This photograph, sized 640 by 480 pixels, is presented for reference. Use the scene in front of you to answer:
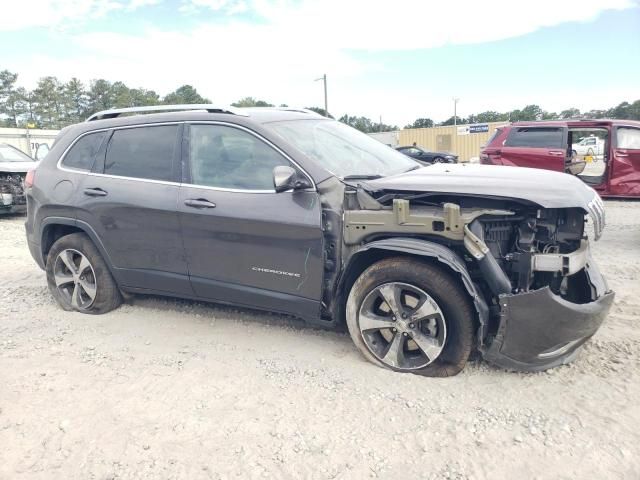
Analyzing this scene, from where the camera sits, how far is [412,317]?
3250 millimetres

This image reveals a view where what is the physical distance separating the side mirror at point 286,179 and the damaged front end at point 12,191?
922cm

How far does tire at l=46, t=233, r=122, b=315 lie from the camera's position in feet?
14.9

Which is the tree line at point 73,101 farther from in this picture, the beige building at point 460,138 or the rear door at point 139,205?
the rear door at point 139,205

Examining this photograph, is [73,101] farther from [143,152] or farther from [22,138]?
[143,152]

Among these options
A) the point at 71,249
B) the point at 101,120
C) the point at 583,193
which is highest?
the point at 101,120

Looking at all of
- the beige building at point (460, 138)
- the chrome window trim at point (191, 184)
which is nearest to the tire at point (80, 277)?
the chrome window trim at point (191, 184)

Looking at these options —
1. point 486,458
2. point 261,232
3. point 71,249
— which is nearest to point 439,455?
point 486,458

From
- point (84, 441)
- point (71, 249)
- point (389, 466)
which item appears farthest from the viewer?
point (71, 249)

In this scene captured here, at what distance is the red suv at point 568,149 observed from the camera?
8664 millimetres

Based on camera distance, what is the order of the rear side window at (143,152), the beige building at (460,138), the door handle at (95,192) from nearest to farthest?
the rear side window at (143,152) → the door handle at (95,192) → the beige building at (460,138)

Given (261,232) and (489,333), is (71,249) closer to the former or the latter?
(261,232)

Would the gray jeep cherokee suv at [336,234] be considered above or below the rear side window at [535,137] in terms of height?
below

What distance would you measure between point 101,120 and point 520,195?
366 centimetres

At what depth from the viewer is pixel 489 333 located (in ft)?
10.7
